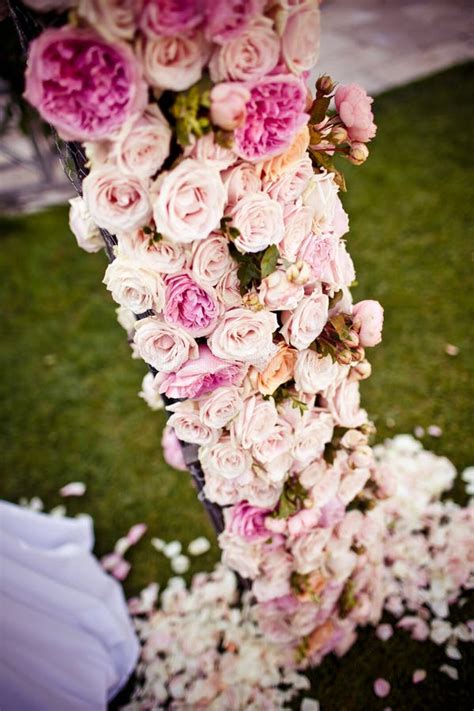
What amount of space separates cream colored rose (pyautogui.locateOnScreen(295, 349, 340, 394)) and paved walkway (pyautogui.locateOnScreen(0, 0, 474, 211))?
470cm

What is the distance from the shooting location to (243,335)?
1.18 metres

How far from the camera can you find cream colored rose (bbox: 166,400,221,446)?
132 cm

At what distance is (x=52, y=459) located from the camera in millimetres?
3115

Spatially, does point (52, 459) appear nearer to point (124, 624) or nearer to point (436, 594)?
point (124, 624)

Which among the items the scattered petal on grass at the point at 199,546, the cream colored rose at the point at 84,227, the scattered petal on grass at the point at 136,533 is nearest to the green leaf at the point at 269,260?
the cream colored rose at the point at 84,227

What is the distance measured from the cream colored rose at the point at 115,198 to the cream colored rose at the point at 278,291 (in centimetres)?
30

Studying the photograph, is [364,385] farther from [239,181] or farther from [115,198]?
[115,198]

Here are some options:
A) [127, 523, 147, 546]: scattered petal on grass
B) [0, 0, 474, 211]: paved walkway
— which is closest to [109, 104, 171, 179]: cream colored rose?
[127, 523, 147, 546]: scattered petal on grass

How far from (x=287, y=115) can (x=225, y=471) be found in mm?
869

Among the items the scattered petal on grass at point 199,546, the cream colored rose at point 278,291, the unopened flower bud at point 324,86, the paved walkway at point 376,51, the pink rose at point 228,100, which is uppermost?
the pink rose at point 228,100

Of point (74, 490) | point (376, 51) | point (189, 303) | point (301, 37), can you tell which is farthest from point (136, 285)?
point (376, 51)

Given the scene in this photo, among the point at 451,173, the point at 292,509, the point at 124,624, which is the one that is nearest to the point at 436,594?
the point at 292,509

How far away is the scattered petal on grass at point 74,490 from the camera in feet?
9.53

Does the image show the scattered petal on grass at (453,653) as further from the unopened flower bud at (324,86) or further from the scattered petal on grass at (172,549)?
the unopened flower bud at (324,86)
